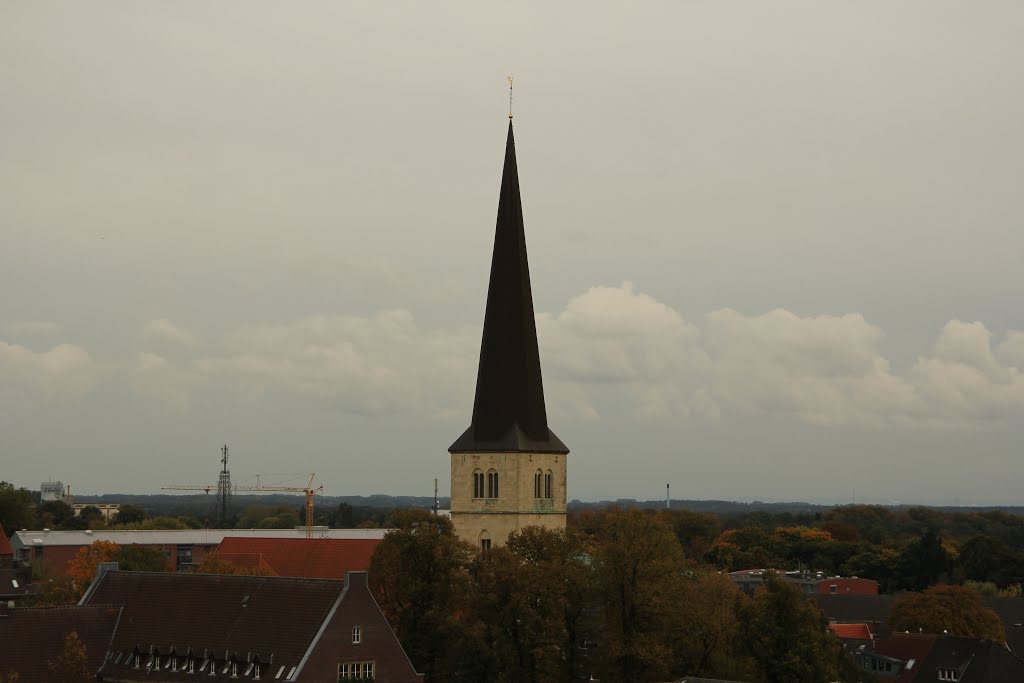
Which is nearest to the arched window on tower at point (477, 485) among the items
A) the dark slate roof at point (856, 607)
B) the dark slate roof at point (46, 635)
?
the dark slate roof at point (46, 635)

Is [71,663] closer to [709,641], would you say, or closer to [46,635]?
[46,635]

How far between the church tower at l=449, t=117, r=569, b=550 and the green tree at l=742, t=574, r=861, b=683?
15200mm

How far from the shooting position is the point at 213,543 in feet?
639

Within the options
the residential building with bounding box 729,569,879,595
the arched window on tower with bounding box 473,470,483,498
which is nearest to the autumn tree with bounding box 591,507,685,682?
the arched window on tower with bounding box 473,470,483,498

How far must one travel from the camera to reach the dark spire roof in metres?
82.2

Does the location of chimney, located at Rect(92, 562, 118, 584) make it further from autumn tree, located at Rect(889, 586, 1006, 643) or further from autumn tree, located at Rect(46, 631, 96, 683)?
autumn tree, located at Rect(889, 586, 1006, 643)

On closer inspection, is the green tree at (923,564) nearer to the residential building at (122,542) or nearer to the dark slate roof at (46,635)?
the residential building at (122,542)

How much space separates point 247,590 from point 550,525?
18.6 m

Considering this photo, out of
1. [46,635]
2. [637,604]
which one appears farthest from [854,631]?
[46,635]

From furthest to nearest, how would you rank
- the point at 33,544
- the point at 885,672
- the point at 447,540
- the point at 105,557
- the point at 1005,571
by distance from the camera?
the point at 33,544 → the point at 1005,571 → the point at 105,557 → the point at 885,672 → the point at 447,540

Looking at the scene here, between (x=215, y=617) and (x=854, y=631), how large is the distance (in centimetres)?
6778

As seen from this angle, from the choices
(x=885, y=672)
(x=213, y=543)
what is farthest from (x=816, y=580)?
(x=213, y=543)

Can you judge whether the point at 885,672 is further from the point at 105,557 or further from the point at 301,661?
the point at 105,557

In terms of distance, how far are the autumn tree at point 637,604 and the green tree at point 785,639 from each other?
13.7 feet
